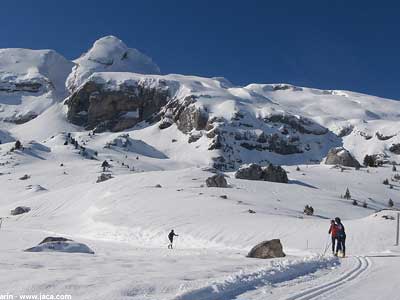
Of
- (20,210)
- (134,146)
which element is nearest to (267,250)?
(20,210)

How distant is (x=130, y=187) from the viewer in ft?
211

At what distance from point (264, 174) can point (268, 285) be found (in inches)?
2787

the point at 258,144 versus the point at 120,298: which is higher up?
the point at 258,144

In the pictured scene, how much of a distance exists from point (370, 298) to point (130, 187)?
54623 millimetres

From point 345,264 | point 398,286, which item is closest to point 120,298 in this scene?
point 398,286

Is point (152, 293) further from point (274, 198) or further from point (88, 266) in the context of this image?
point (274, 198)

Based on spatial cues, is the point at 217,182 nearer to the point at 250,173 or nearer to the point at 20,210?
the point at 250,173

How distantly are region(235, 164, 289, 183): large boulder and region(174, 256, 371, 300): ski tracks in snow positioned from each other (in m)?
65.6

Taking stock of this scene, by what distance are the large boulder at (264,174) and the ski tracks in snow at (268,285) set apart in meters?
65.6

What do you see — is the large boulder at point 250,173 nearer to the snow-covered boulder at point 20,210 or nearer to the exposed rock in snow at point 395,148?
the snow-covered boulder at point 20,210

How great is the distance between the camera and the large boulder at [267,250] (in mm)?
21656

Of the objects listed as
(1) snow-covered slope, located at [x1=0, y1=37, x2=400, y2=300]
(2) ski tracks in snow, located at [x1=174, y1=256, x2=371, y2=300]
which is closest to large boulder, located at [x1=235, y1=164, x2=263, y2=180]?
(1) snow-covered slope, located at [x1=0, y1=37, x2=400, y2=300]

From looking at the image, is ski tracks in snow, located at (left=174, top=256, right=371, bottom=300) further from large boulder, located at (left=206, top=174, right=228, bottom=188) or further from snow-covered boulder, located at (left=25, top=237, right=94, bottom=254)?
large boulder, located at (left=206, top=174, right=228, bottom=188)

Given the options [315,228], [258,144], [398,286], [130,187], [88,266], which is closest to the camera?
[398,286]
